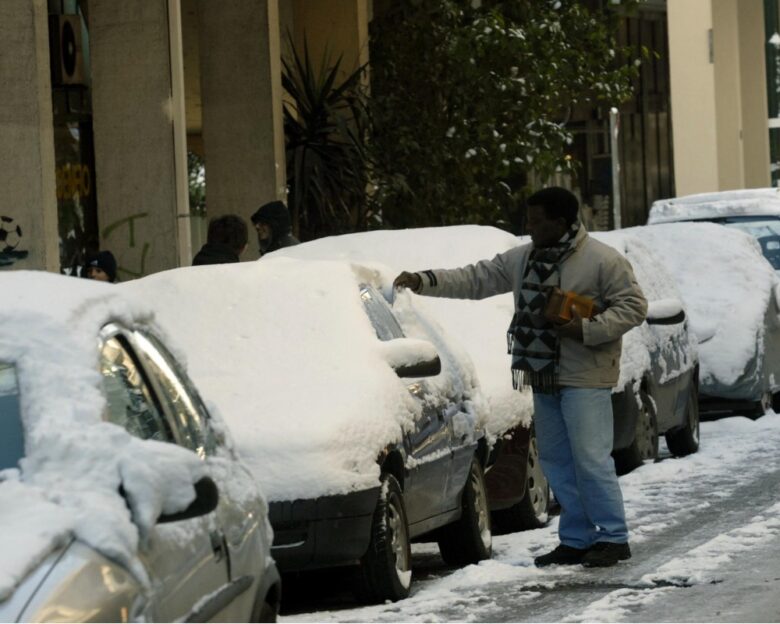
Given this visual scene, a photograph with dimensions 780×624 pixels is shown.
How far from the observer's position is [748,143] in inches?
2195

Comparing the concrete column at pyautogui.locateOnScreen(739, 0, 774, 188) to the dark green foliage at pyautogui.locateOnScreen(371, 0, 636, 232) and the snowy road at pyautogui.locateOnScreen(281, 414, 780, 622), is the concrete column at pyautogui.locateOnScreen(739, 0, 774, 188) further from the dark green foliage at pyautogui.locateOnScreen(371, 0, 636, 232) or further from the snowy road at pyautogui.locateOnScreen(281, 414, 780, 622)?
the snowy road at pyautogui.locateOnScreen(281, 414, 780, 622)

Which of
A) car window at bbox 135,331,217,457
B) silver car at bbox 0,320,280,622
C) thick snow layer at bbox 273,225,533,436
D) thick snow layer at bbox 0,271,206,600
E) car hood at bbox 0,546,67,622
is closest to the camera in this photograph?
car hood at bbox 0,546,67,622

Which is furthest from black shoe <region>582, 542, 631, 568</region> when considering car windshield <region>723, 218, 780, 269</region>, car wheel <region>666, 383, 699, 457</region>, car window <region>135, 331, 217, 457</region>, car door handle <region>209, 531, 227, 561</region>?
car windshield <region>723, 218, 780, 269</region>

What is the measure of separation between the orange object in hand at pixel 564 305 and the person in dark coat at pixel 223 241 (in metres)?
4.28

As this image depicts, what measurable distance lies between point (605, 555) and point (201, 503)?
508cm

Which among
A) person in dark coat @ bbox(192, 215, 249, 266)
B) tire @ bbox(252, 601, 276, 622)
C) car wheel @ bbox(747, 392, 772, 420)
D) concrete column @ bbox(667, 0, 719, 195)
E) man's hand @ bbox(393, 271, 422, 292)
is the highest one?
concrete column @ bbox(667, 0, 719, 195)

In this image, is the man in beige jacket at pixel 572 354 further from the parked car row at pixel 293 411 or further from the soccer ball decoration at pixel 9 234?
the soccer ball decoration at pixel 9 234

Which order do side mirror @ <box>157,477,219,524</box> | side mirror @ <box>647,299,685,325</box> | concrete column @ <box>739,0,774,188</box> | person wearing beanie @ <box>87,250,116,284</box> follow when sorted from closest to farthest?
1. side mirror @ <box>157,477,219,524</box>
2. side mirror @ <box>647,299,685,325</box>
3. person wearing beanie @ <box>87,250,116,284</box>
4. concrete column @ <box>739,0,774,188</box>

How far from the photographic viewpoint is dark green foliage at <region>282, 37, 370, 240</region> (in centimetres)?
2023

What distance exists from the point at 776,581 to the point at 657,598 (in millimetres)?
628

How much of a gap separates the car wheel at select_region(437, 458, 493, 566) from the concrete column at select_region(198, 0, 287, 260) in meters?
10.5

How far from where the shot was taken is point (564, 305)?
9.56m

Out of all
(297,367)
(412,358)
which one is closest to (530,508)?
(412,358)

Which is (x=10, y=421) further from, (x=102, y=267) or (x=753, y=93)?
(x=753, y=93)
